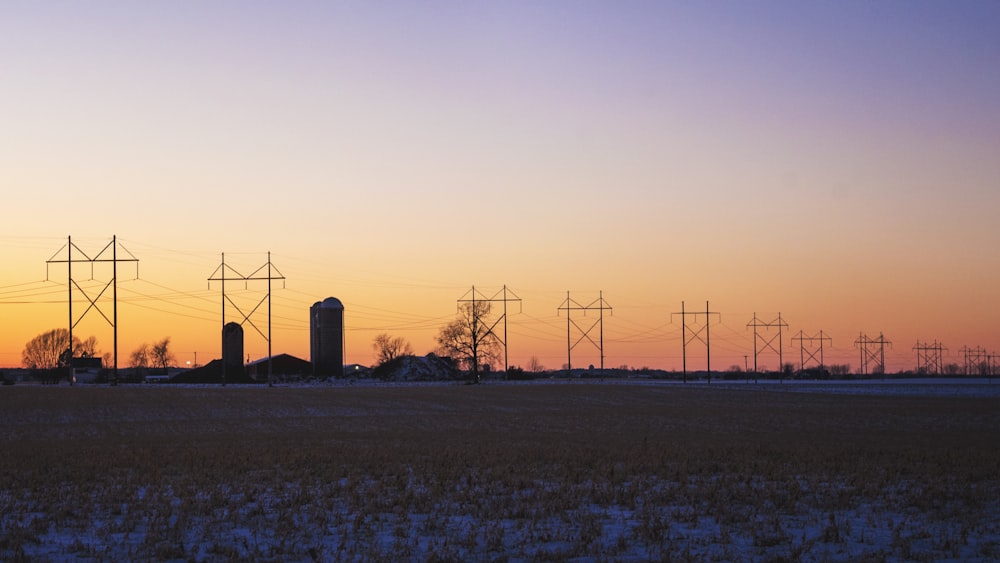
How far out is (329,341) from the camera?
151625 millimetres

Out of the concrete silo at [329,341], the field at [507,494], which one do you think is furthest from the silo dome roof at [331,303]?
the field at [507,494]

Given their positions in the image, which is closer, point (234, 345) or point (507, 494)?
point (507, 494)

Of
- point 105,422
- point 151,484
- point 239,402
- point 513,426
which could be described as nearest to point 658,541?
point 151,484

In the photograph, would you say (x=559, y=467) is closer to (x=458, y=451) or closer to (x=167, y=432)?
(x=458, y=451)

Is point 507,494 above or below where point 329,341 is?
below

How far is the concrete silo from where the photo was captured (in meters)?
151

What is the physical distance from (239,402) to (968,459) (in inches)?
2494

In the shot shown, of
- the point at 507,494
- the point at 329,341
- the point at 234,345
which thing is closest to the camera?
the point at 507,494

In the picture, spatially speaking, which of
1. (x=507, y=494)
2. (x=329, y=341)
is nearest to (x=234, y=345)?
(x=329, y=341)

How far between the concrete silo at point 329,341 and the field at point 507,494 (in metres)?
103

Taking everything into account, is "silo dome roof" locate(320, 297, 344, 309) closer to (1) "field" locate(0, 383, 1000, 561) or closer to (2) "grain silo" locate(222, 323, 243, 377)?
(2) "grain silo" locate(222, 323, 243, 377)

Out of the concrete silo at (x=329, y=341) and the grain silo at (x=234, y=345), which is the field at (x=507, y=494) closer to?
the grain silo at (x=234, y=345)

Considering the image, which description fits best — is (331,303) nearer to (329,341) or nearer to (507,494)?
(329,341)

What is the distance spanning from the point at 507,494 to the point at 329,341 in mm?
133036
